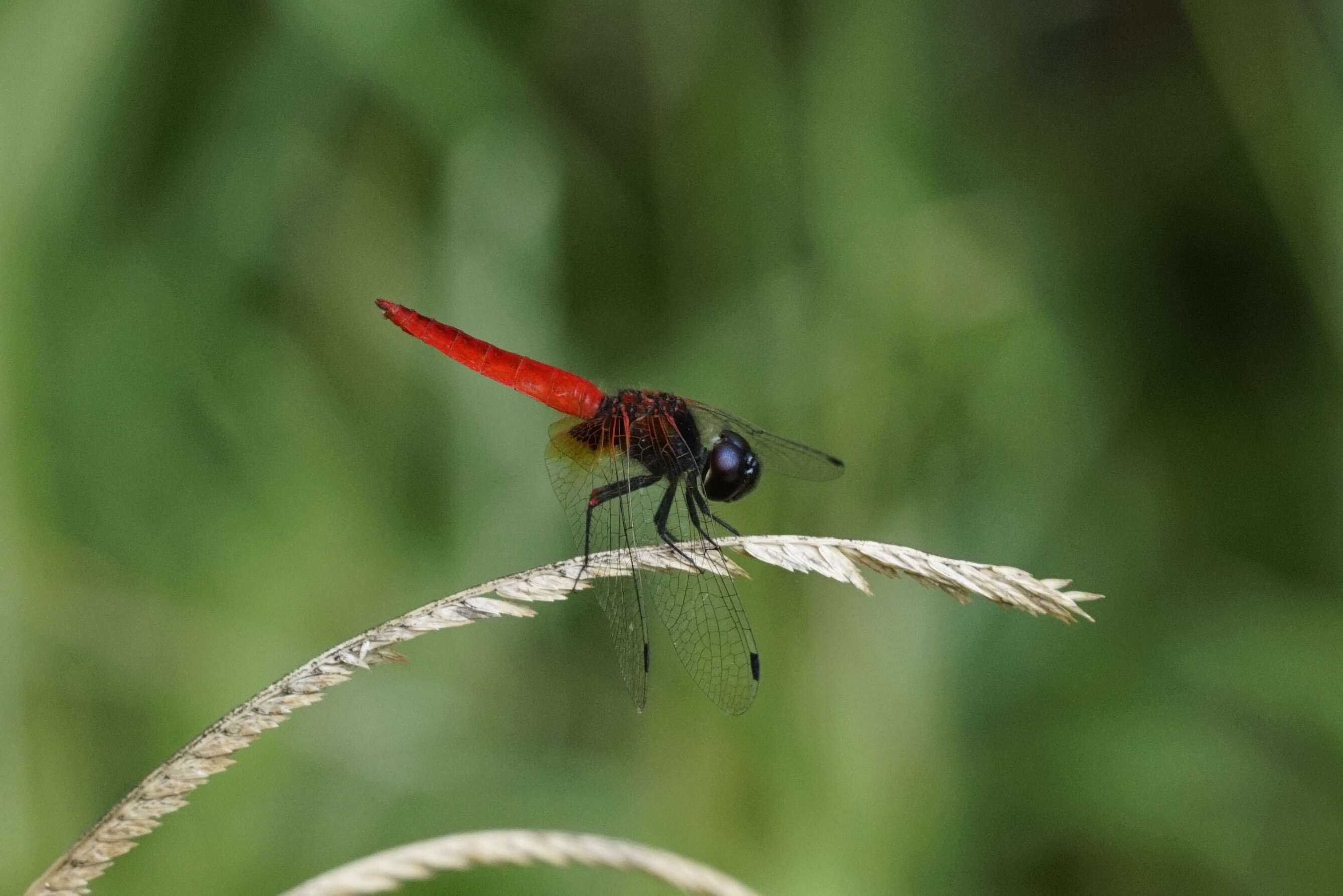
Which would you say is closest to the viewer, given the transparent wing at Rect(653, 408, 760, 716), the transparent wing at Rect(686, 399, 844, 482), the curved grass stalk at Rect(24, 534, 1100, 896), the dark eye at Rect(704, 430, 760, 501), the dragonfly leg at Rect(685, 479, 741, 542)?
the curved grass stalk at Rect(24, 534, 1100, 896)

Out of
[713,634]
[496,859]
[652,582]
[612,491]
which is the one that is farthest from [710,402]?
[496,859]

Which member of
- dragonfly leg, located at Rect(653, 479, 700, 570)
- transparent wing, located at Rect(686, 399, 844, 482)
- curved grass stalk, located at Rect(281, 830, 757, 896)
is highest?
transparent wing, located at Rect(686, 399, 844, 482)

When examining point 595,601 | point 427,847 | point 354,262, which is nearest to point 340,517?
point 595,601

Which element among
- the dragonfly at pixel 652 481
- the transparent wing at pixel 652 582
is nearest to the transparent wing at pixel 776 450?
the dragonfly at pixel 652 481

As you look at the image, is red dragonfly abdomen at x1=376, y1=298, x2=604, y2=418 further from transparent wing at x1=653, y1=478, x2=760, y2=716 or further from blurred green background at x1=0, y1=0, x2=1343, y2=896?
transparent wing at x1=653, y1=478, x2=760, y2=716

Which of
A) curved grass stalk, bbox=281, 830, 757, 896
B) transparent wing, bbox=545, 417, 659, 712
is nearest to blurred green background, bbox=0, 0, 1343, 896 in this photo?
transparent wing, bbox=545, 417, 659, 712

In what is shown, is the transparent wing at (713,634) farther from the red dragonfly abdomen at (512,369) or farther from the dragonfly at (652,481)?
Answer: the red dragonfly abdomen at (512,369)

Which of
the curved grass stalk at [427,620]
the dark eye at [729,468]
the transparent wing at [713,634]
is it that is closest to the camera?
the curved grass stalk at [427,620]
